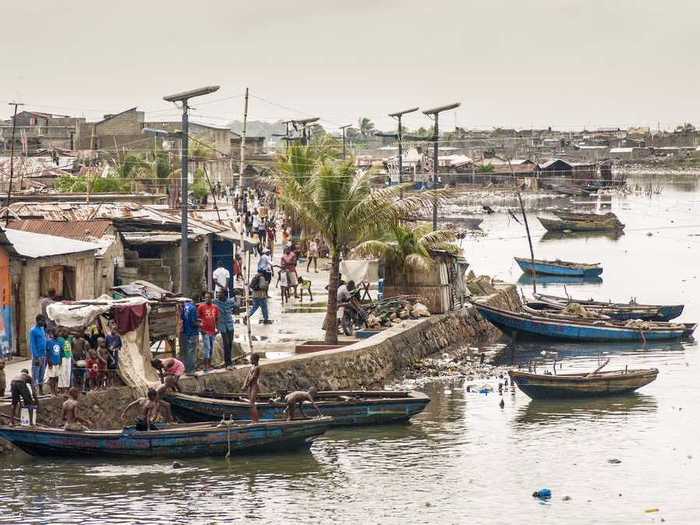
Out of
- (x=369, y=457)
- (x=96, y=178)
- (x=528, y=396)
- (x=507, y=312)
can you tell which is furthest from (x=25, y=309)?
(x=96, y=178)

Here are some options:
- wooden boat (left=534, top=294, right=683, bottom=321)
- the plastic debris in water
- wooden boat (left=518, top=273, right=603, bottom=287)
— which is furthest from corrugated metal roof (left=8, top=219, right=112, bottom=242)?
wooden boat (left=518, top=273, right=603, bottom=287)

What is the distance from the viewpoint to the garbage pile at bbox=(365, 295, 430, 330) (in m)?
37.1

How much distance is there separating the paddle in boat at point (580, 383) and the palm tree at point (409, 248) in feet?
22.9

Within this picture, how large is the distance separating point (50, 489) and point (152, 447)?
6.64 feet

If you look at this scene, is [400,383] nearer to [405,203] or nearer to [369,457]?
[405,203]

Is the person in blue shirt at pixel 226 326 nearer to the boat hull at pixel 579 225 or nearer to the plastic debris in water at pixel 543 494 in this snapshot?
the plastic debris in water at pixel 543 494

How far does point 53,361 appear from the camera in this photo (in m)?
25.3

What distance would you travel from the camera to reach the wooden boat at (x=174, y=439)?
24156mm

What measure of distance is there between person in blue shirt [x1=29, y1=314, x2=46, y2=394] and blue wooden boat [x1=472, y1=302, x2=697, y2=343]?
59.9ft

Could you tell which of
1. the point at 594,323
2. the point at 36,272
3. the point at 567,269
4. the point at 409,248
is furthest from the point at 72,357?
the point at 567,269

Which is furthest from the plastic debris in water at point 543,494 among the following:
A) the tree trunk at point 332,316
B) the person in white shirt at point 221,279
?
the person in white shirt at point 221,279

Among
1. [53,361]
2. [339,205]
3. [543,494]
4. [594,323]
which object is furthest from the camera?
[594,323]

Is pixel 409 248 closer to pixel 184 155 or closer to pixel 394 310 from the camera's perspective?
pixel 394 310

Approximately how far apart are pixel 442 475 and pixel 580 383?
7949 mm
